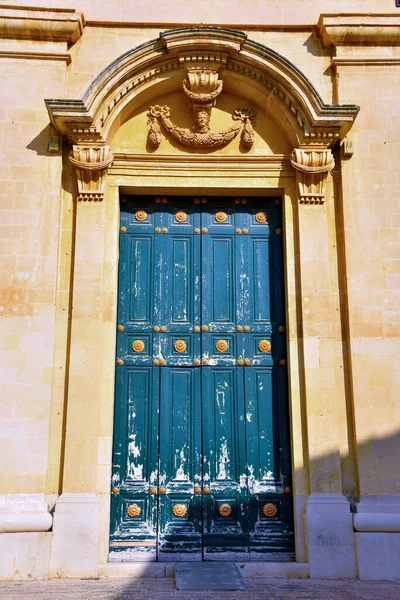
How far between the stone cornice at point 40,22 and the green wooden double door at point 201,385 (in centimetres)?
218

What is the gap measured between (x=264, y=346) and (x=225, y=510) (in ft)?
6.23

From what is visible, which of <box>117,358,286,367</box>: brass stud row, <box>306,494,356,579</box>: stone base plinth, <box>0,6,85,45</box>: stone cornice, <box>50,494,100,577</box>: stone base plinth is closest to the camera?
<box>50,494,100,577</box>: stone base plinth

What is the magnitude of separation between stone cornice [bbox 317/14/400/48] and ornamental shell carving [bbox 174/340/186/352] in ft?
13.7

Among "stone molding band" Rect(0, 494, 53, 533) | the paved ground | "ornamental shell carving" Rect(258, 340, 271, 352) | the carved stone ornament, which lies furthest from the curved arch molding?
the paved ground

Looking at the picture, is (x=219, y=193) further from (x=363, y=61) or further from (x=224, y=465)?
(x=224, y=465)

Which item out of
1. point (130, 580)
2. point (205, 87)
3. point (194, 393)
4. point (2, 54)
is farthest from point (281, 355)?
point (2, 54)

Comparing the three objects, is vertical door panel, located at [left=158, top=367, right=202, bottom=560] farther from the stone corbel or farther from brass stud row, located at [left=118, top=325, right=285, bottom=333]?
the stone corbel

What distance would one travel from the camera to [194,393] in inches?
287

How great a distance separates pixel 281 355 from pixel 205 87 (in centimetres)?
342

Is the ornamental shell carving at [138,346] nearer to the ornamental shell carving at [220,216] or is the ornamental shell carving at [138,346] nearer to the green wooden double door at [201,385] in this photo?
the green wooden double door at [201,385]

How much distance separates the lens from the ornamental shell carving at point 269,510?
701 centimetres

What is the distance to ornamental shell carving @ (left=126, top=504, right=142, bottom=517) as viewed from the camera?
6934 millimetres

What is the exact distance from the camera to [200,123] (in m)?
7.85

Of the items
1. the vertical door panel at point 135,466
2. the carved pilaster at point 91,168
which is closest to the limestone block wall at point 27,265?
the carved pilaster at point 91,168
